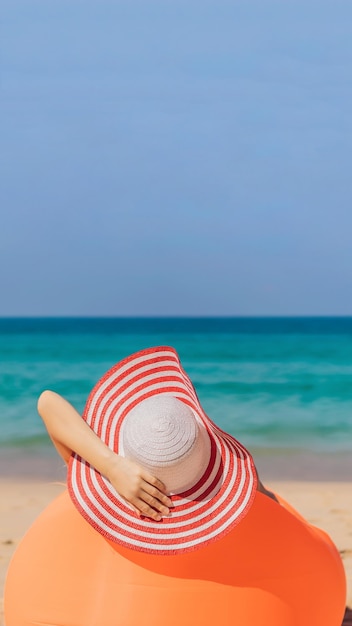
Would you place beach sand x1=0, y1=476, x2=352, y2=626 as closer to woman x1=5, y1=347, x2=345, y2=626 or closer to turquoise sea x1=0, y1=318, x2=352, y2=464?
woman x1=5, y1=347, x2=345, y2=626

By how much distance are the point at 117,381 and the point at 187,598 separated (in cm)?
72

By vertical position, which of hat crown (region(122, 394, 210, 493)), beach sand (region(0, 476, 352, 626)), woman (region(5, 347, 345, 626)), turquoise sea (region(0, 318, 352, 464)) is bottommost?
turquoise sea (region(0, 318, 352, 464))

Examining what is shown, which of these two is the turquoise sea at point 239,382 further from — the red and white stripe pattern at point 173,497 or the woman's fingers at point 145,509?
the woman's fingers at point 145,509

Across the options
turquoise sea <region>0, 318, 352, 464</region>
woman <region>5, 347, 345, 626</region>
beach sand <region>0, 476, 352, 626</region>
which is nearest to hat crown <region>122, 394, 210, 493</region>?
woman <region>5, 347, 345, 626</region>

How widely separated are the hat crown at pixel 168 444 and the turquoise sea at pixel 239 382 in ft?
25.1

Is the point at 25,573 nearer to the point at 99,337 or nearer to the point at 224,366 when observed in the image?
the point at 224,366

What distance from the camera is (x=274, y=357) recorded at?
89.0ft

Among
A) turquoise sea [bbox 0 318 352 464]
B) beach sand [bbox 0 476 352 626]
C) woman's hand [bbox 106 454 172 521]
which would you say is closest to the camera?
woman's hand [bbox 106 454 172 521]

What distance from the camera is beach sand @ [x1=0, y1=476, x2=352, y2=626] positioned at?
5767 millimetres

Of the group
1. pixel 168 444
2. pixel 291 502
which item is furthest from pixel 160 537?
pixel 291 502

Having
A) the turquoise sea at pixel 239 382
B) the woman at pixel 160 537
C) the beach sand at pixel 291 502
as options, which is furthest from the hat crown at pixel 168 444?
the turquoise sea at pixel 239 382

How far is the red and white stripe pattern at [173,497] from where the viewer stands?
2.65 m

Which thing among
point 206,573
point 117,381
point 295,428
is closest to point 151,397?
point 117,381

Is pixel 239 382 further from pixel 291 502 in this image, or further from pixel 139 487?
pixel 139 487
